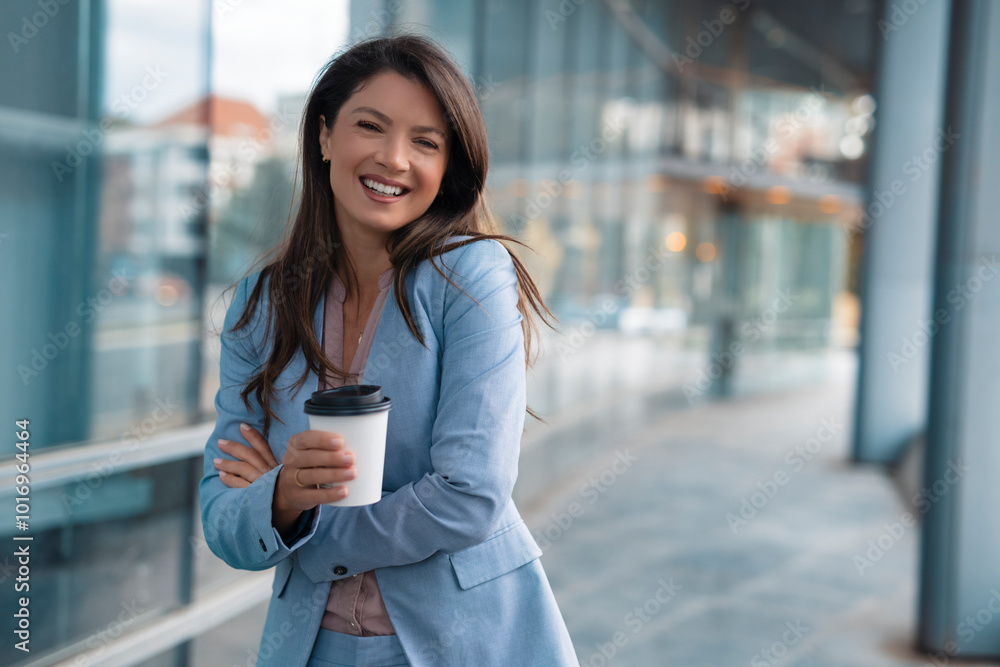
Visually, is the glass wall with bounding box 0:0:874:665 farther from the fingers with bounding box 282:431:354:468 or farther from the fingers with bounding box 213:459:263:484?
the fingers with bounding box 282:431:354:468

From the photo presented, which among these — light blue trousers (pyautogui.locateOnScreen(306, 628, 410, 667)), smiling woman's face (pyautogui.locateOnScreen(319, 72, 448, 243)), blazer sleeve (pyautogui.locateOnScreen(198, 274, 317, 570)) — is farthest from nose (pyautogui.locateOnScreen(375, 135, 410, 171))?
light blue trousers (pyautogui.locateOnScreen(306, 628, 410, 667))

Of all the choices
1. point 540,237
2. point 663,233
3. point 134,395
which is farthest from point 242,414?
point 663,233

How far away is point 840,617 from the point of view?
4891 millimetres

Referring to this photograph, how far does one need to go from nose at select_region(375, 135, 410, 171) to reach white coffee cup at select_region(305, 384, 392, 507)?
0.40m

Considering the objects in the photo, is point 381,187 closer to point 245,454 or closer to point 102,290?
point 245,454

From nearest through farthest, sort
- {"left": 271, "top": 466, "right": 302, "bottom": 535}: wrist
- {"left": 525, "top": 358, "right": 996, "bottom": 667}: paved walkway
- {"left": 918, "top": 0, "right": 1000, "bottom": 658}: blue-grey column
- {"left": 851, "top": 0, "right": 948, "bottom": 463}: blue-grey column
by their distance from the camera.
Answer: {"left": 271, "top": 466, "right": 302, "bottom": 535}: wrist → {"left": 918, "top": 0, "right": 1000, "bottom": 658}: blue-grey column → {"left": 525, "top": 358, "right": 996, "bottom": 667}: paved walkway → {"left": 851, "top": 0, "right": 948, "bottom": 463}: blue-grey column

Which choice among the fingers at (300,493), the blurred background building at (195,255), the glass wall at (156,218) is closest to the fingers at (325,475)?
the fingers at (300,493)

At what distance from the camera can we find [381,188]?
1.38 m

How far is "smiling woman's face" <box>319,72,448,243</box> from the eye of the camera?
1361mm

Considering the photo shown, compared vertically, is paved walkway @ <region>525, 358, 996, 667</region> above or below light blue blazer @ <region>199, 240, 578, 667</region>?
below

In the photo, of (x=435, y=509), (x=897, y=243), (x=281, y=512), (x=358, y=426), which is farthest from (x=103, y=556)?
(x=897, y=243)

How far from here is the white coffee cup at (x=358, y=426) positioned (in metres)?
1.10

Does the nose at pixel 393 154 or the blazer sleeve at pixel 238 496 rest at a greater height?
the nose at pixel 393 154

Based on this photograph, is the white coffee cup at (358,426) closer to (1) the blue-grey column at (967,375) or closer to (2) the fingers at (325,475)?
(2) the fingers at (325,475)
